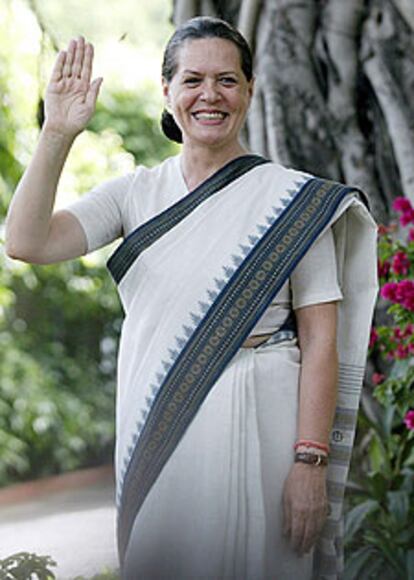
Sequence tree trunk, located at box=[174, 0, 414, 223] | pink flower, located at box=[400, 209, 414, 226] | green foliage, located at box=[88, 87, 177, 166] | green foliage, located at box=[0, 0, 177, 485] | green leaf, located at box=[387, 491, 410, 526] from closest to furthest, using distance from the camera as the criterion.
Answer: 1. pink flower, located at box=[400, 209, 414, 226]
2. green leaf, located at box=[387, 491, 410, 526]
3. tree trunk, located at box=[174, 0, 414, 223]
4. green foliage, located at box=[0, 0, 177, 485]
5. green foliage, located at box=[88, 87, 177, 166]

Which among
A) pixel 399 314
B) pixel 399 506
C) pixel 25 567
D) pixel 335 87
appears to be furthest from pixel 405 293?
pixel 25 567

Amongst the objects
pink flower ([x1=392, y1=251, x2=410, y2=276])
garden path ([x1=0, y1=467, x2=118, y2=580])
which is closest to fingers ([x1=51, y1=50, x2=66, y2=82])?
pink flower ([x1=392, y1=251, x2=410, y2=276])

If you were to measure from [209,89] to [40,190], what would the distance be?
0.29 meters

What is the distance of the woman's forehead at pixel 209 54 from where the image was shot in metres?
1.81

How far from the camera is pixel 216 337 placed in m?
1.82

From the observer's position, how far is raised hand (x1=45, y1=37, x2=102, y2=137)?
1.75m

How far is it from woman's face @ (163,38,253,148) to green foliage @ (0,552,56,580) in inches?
41.0

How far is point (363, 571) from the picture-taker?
10.1ft

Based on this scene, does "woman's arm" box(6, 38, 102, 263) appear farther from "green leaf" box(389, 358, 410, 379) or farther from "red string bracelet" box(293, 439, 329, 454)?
"green leaf" box(389, 358, 410, 379)

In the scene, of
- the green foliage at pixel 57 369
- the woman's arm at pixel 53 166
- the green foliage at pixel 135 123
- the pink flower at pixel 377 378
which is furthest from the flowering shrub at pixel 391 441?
the green foliage at pixel 135 123

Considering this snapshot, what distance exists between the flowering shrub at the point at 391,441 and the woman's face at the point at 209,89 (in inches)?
44.4

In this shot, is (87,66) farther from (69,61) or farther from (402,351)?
(402,351)

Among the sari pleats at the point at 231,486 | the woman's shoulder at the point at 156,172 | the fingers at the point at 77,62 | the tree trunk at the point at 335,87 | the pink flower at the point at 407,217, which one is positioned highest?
the tree trunk at the point at 335,87

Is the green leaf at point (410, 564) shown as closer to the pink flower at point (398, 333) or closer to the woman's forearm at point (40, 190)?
the pink flower at point (398, 333)
